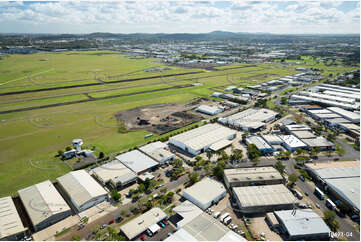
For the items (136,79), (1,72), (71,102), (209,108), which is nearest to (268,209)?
(209,108)

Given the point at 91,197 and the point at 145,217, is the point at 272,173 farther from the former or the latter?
the point at 91,197

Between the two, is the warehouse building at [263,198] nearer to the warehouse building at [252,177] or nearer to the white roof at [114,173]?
the warehouse building at [252,177]

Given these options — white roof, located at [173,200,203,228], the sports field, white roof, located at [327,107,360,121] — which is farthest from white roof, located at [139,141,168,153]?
white roof, located at [327,107,360,121]

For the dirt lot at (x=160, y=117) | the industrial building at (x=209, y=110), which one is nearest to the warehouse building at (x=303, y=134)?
the industrial building at (x=209, y=110)

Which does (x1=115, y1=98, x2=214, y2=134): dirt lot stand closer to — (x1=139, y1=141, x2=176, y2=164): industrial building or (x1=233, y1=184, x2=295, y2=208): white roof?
(x1=139, y1=141, x2=176, y2=164): industrial building

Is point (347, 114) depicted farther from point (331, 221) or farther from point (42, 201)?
point (42, 201)

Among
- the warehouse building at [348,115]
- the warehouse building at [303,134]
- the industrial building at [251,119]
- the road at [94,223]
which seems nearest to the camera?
the road at [94,223]
